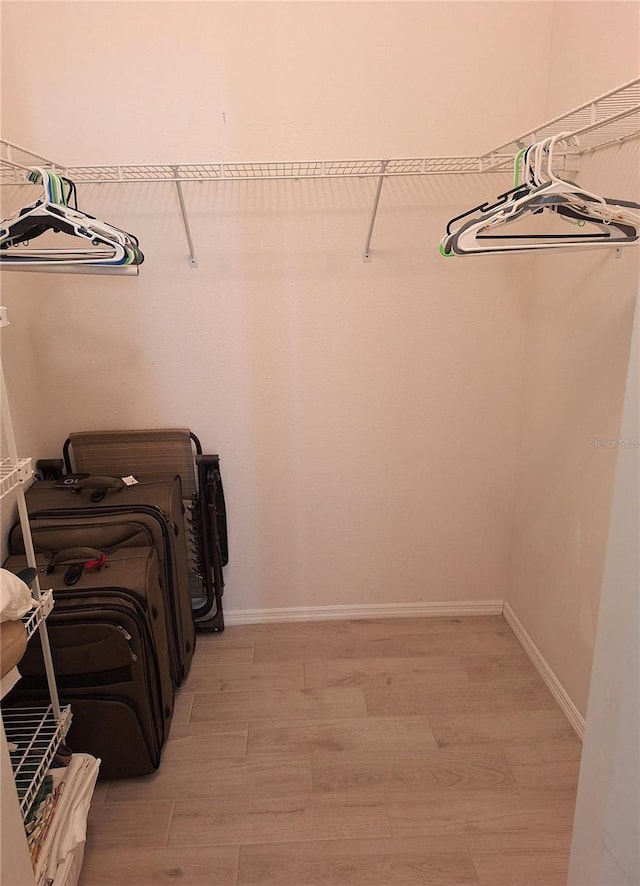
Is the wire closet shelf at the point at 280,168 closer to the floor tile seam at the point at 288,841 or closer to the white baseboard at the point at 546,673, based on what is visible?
the white baseboard at the point at 546,673

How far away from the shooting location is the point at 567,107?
171 cm

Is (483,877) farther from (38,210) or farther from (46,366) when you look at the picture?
(46,366)

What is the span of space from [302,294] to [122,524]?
972mm

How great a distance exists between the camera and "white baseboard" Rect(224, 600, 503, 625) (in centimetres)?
233

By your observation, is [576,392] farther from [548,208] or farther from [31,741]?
[31,741]

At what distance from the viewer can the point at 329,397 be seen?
2.11 m

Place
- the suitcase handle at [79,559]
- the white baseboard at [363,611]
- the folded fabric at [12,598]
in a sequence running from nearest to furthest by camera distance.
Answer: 1. the folded fabric at [12,598]
2. the suitcase handle at [79,559]
3. the white baseboard at [363,611]

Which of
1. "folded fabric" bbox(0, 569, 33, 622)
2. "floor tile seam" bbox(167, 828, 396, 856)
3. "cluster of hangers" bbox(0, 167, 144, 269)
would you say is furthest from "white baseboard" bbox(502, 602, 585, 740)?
"cluster of hangers" bbox(0, 167, 144, 269)

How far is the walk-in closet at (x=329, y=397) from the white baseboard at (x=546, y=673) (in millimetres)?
18

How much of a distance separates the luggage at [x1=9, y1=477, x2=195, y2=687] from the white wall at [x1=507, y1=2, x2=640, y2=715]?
1266 mm

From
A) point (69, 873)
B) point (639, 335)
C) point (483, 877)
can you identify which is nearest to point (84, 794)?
point (69, 873)

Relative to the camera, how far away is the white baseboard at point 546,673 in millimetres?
1785

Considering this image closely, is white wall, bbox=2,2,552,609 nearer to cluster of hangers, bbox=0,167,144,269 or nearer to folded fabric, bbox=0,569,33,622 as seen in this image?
cluster of hangers, bbox=0,167,144,269

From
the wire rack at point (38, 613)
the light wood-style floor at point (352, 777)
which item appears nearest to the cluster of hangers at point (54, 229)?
the wire rack at point (38, 613)
